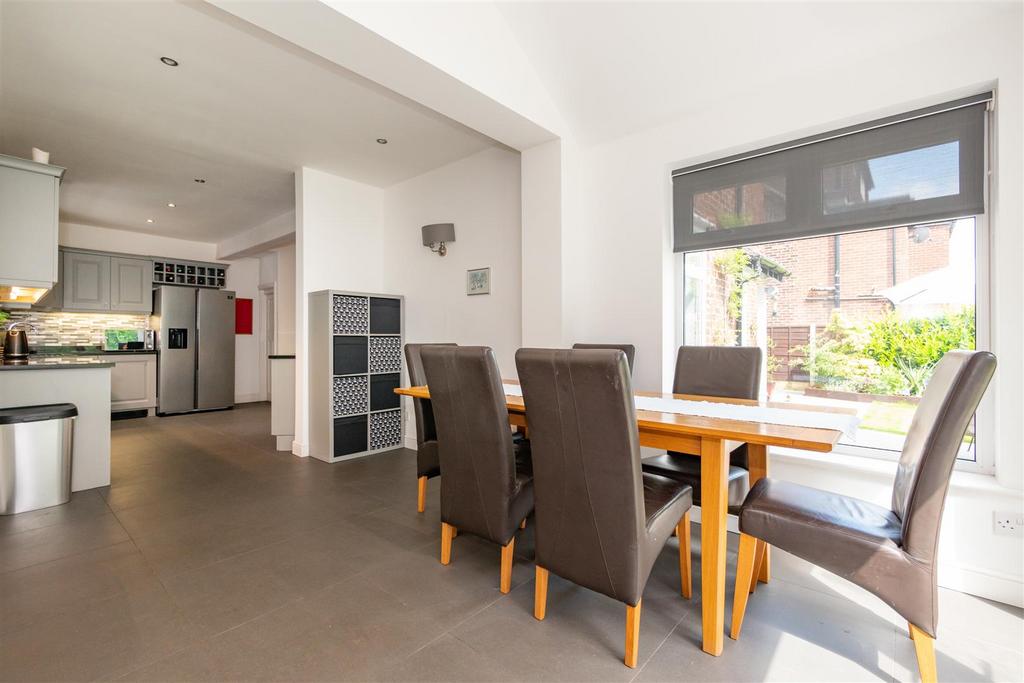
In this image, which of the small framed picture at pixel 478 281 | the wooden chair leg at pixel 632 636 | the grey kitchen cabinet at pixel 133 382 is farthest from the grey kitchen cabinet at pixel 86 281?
the wooden chair leg at pixel 632 636

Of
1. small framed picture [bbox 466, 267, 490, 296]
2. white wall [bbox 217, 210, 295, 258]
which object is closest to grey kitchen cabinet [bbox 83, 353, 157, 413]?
white wall [bbox 217, 210, 295, 258]

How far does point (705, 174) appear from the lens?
3.00 m

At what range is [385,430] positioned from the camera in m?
4.61

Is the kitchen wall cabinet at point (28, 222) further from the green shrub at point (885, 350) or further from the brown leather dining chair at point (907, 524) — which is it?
the green shrub at point (885, 350)

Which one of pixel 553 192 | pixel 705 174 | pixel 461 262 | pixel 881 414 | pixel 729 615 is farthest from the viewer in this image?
pixel 461 262

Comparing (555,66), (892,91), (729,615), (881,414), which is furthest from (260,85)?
(881,414)

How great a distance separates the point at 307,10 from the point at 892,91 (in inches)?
Result: 110

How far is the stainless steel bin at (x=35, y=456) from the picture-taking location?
288 centimetres

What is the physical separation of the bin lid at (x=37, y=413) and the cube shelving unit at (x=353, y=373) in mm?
1664

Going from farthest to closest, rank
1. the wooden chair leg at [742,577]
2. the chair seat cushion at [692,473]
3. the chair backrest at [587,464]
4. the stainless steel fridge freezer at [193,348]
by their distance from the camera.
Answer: the stainless steel fridge freezer at [193,348] < the chair seat cushion at [692,473] < the wooden chair leg at [742,577] < the chair backrest at [587,464]

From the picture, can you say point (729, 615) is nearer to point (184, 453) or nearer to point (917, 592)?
point (917, 592)

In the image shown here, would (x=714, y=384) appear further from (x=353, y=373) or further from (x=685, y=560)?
(x=353, y=373)

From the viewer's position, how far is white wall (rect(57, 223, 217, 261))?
6.42m

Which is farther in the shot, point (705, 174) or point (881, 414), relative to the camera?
point (705, 174)
